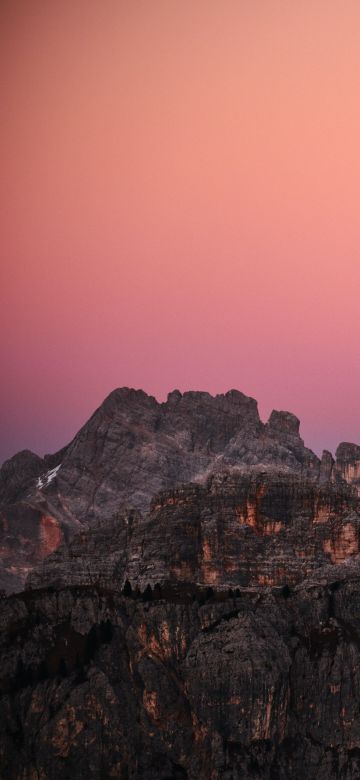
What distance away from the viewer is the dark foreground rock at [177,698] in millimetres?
184125

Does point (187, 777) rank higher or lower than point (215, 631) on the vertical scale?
lower

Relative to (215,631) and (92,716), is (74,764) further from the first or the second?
(215,631)

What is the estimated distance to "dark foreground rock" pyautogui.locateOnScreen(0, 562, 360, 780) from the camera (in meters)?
184

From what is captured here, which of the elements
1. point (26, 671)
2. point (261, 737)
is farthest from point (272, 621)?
point (26, 671)

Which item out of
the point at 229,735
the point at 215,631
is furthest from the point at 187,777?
the point at 215,631

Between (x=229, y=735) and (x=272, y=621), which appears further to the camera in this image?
(x=272, y=621)

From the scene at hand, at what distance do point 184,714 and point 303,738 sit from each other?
1456 centimetres

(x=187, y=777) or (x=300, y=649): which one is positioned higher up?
(x=300, y=649)

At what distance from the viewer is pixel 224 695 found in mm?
188750

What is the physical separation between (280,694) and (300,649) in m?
8.61

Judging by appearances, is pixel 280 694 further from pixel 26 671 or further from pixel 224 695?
pixel 26 671

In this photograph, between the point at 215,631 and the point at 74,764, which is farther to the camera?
the point at 215,631

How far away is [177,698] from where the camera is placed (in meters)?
192

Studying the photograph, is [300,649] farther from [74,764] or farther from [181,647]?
[74,764]
